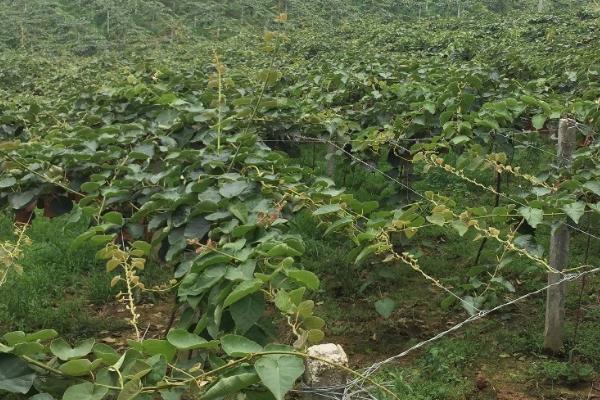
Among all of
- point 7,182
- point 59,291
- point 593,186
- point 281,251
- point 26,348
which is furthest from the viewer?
point 59,291

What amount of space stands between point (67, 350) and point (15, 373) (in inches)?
3.8

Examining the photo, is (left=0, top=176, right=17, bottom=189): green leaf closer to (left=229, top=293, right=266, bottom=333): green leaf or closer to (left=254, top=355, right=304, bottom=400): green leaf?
(left=229, top=293, right=266, bottom=333): green leaf

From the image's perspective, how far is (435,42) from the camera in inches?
436

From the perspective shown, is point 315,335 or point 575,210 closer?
point 315,335

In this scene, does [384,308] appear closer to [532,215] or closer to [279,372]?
[532,215]

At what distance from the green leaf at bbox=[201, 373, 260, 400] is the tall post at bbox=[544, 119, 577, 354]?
1.83 m

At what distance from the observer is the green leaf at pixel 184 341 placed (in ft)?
3.81

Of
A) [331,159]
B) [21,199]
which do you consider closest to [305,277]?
[21,199]

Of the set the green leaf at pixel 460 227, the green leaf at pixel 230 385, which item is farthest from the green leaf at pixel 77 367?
the green leaf at pixel 460 227

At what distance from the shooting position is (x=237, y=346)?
1127 mm

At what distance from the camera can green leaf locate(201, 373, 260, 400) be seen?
42.4 inches

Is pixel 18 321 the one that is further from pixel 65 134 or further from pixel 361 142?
pixel 361 142

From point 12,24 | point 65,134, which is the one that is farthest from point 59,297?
point 12,24

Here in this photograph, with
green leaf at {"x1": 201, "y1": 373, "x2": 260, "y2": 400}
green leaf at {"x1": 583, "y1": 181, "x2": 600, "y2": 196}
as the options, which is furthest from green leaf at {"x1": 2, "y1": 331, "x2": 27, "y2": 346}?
green leaf at {"x1": 583, "y1": 181, "x2": 600, "y2": 196}
